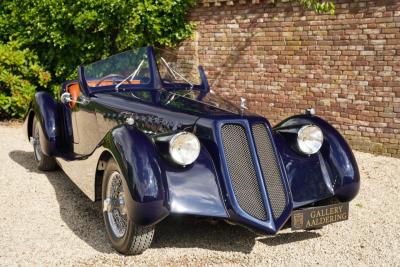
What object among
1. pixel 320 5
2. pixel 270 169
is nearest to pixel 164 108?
pixel 270 169

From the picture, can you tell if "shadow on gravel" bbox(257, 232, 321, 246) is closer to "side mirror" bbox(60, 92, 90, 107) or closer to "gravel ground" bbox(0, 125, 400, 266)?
"gravel ground" bbox(0, 125, 400, 266)

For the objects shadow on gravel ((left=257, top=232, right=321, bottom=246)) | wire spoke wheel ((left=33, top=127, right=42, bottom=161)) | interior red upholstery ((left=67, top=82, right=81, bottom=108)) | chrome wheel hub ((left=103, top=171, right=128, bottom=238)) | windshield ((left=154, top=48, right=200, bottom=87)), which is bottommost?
shadow on gravel ((left=257, top=232, right=321, bottom=246))

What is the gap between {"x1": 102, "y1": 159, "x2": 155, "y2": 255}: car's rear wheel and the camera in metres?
3.88

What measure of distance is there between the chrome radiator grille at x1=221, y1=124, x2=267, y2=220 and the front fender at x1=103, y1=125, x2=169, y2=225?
0.51m

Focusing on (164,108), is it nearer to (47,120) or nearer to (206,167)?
(206,167)

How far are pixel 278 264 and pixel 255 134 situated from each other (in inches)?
37.6

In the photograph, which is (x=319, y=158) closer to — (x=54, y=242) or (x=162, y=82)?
(x=162, y=82)

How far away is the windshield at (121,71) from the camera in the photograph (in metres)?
5.29

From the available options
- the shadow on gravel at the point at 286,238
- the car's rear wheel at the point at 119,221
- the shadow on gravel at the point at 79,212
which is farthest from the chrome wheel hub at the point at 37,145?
the shadow on gravel at the point at 286,238

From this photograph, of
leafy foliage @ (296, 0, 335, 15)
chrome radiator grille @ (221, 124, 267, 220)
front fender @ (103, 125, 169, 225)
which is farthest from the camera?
leafy foliage @ (296, 0, 335, 15)

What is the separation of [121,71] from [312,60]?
335 centimetres


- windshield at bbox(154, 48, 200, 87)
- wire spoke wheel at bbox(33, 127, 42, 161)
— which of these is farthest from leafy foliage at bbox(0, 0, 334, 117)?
windshield at bbox(154, 48, 200, 87)

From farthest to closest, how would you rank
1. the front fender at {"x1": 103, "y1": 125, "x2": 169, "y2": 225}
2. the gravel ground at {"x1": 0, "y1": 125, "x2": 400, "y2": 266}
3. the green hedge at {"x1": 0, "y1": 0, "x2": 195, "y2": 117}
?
the green hedge at {"x1": 0, "y1": 0, "x2": 195, "y2": 117} → the gravel ground at {"x1": 0, "y1": 125, "x2": 400, "y2": 266} → the front fender at {"x1": 103, "y1": 125, "x2": 169, "y2": 225}

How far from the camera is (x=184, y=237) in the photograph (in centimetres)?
439
